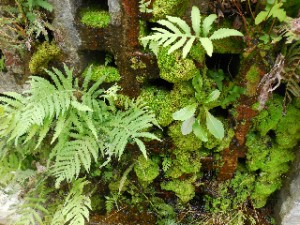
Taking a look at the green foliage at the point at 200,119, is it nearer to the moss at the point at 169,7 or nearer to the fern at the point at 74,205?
the moss at the point at 169,7

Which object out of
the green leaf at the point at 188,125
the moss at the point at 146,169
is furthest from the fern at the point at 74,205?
the green leaf at the point at 188,125

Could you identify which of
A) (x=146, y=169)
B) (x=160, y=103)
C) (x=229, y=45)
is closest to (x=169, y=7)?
(x=229, y=45)

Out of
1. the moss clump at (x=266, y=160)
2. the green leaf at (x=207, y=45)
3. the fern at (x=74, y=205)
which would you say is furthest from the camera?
the fern at (x=74, y=205)

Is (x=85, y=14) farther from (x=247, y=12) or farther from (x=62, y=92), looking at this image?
(x=247, y=12)

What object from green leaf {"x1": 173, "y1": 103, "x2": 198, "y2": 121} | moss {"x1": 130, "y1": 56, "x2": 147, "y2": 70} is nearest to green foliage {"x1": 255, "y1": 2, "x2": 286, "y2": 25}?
green leaf {"x1": 173, "y1": 103, "x2": 198, "y2": 121}

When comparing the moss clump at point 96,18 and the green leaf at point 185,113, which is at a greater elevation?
the moss clump at point 96,18

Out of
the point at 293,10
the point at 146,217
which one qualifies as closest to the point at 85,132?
the point at 146,217
